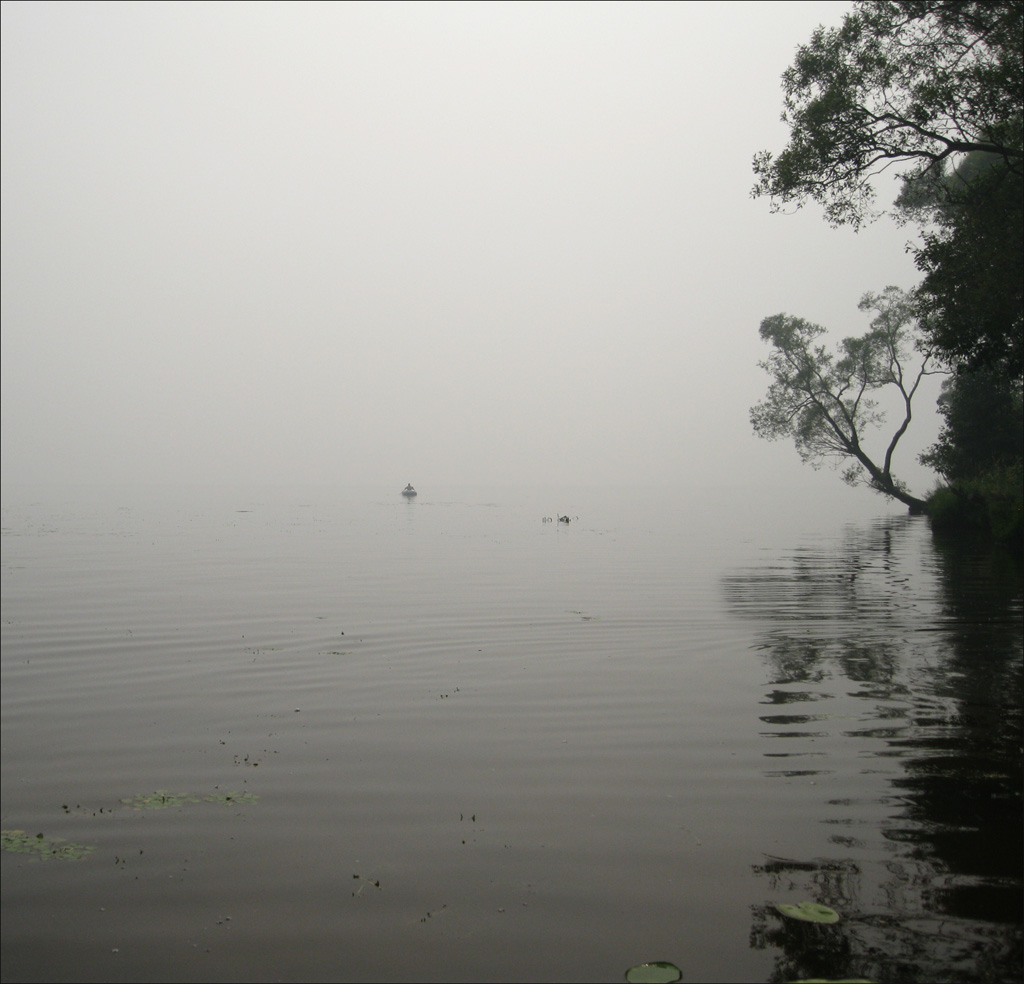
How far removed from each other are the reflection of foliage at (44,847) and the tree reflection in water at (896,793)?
213 inches

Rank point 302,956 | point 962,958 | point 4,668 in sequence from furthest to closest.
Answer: point 4,668 < point 302,956 < point 962,958

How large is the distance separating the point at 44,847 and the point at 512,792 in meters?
4.08

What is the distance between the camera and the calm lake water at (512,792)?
225 inches

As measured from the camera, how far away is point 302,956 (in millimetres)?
5645

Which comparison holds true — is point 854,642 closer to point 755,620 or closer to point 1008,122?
point 755,620

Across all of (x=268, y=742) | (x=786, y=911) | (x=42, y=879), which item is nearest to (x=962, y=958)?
(x=786, y=911)

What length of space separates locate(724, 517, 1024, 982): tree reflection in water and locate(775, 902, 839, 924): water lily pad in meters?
0.07

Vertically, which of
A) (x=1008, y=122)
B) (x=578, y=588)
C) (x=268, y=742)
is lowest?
(x=268, y=742)

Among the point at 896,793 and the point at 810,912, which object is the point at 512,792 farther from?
the point at 896,793

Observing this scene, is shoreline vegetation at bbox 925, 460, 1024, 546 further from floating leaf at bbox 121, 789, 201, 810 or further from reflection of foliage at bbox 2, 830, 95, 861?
reflection of foliage at bbox 2, 830, 95, 861

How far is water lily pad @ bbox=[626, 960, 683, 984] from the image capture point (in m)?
5.22

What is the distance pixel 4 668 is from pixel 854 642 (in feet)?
48.4

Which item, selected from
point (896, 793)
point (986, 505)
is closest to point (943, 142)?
point (896, 793)

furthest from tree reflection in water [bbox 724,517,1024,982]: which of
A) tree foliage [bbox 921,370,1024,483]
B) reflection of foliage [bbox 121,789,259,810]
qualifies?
tree foliage [bbox 921,370,1024,483]
